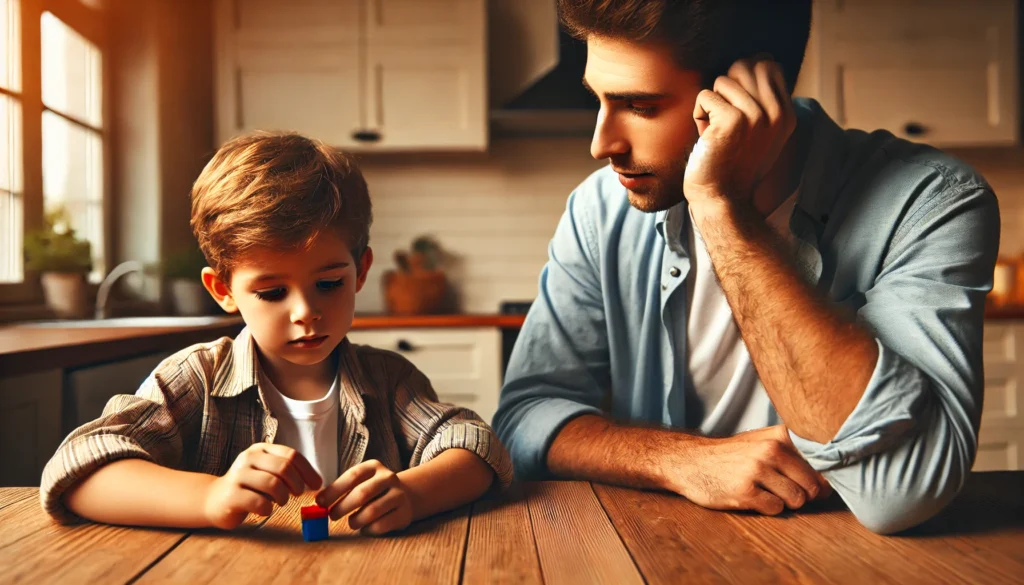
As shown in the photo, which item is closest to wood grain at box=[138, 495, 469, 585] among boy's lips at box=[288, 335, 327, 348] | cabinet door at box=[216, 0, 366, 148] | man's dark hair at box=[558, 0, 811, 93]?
boy's lips at box=[288, 335, 327, 348]

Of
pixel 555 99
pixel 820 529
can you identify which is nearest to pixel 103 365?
pixel 820 529

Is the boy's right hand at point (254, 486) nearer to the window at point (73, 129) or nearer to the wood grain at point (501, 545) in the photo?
the wood grain at point (501, 545)

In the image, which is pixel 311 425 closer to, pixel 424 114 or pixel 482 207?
pixel 424 114

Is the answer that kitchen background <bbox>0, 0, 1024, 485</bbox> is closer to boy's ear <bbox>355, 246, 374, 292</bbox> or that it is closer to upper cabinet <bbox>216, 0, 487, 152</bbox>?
upper cabinet <bbox>216, 0, 487, 152</bbox>

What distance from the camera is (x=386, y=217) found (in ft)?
13.3

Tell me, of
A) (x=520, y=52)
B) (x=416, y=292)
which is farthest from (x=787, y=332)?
(x=520, y=52)

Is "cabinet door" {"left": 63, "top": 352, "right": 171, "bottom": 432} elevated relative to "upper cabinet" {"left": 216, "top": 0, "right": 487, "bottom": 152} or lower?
lower

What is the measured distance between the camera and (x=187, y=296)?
321cm

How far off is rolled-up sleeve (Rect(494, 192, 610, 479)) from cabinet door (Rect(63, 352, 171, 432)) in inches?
36.0

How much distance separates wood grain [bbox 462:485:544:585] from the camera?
0.69m

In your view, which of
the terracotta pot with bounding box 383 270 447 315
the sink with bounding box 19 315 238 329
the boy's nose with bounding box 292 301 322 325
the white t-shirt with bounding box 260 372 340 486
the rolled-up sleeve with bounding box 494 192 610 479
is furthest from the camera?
the terracotta pot with bounding box 383 270 447 315

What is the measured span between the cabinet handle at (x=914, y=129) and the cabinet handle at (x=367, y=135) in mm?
2278

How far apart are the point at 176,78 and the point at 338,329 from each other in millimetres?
2940

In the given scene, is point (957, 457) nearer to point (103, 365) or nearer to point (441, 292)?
point (103, 365)
